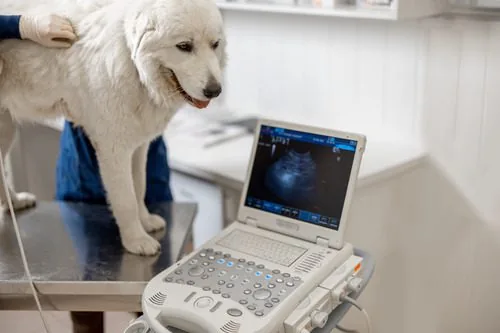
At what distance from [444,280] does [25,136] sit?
1706 mm

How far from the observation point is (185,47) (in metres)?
1.12

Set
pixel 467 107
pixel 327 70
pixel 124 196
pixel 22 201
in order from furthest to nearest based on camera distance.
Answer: pixel 327 70, pixel 467 107, pixel 22 201, pixel 124 196

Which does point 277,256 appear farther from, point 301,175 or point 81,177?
point 81,177

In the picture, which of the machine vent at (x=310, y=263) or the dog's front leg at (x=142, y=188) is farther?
the dog's front leg at (x=142, y=188)

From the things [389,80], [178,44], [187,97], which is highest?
[178,44]

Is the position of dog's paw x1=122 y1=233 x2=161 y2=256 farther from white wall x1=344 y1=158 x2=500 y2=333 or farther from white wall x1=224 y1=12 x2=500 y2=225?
white wall x1=224 y1=12 x2=500 y2=225

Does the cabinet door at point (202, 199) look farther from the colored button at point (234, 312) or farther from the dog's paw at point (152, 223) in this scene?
the colored button at point (234, 312)

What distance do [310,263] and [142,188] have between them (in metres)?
0.48

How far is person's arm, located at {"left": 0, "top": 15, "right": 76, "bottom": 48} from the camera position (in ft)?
3.93

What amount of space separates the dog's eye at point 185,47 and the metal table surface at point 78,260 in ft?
1.39

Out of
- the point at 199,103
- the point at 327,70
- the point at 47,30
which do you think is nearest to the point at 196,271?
the point at 199,103

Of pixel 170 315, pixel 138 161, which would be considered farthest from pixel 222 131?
pixel 170 315

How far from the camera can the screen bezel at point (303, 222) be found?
1.14 m

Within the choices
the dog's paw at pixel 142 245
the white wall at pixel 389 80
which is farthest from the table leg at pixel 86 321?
the white wall at pixel 389 80
